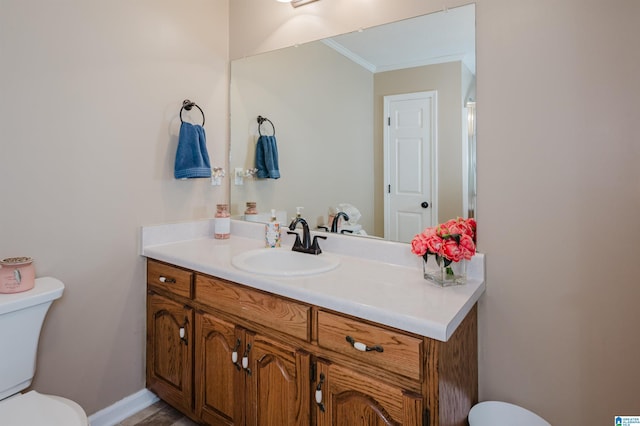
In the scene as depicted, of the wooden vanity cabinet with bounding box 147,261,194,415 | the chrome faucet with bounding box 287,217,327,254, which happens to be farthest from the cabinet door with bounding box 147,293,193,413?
the chrome faucet with bounding box 287,217,327,254

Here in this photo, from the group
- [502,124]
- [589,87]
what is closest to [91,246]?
[502,124]

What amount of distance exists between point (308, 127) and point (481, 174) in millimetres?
962

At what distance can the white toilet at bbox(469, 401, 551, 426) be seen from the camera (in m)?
1.27

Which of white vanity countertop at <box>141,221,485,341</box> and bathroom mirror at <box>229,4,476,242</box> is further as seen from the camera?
bathroom mirror at <box>229,4,476,242</box>

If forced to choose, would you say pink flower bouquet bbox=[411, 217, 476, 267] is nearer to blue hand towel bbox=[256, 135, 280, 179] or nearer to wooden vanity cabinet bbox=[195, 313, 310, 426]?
wooden vanity cabinet bbox=[195, 313, 310, 426]

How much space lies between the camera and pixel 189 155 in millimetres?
1942

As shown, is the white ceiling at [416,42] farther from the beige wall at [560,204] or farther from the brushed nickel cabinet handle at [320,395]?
the brushed nickel cabinet handle at [320,395]

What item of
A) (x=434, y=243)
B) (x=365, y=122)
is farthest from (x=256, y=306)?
(x=365, y=122)

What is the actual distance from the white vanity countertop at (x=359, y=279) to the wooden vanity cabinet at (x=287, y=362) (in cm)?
5

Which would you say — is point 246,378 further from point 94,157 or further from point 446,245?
point 94,157

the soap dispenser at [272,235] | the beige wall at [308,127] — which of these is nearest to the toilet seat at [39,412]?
the soap dispenser at [272,235]

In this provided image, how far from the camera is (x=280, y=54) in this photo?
204 centimetres

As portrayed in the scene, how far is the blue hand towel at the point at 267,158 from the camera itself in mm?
2115

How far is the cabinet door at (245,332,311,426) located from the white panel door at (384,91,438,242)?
70cm
